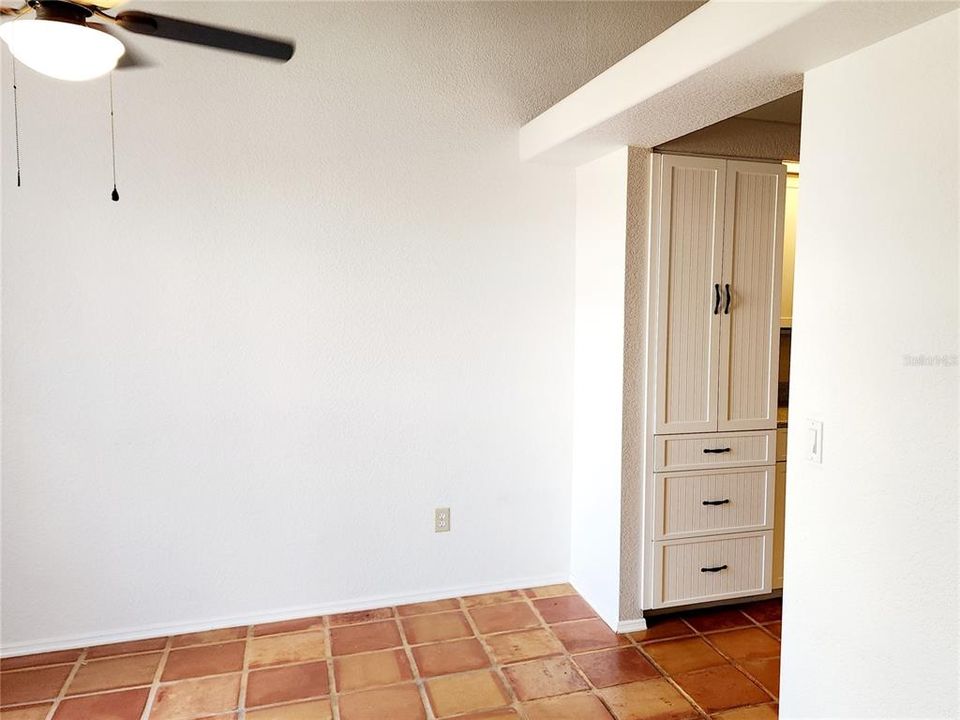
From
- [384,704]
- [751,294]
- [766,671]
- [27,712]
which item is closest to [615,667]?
[766,671]

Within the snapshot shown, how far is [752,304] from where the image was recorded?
9.61ft

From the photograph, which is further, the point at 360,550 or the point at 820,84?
the point at 360,550

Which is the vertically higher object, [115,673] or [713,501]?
[713,501]

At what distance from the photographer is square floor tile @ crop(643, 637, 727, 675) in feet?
8.61

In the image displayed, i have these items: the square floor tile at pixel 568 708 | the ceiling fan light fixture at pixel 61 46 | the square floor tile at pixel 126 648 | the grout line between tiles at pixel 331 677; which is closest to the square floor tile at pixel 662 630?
the square floor tile at pixel 568 708

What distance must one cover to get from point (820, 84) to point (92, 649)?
10.5 ft

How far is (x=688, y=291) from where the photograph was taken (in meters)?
2.85

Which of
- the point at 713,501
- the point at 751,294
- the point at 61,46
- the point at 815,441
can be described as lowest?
the point at 713,501

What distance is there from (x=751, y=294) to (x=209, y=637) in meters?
2.70

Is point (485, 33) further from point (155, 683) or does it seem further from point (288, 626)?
point (155, 683)

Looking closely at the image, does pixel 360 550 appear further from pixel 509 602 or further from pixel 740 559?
pixel 740 559

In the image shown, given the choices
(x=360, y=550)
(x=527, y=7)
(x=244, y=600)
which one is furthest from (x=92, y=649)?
(x=527, y=7)

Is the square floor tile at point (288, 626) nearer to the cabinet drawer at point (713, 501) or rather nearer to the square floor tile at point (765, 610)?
the cabinet drawer at point (713, 501)

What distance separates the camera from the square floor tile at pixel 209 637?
279cm
